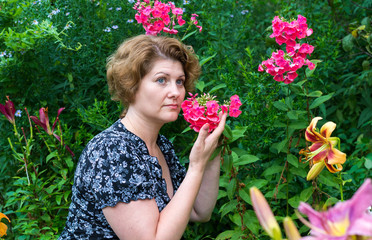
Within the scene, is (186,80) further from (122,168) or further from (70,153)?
(70,153)

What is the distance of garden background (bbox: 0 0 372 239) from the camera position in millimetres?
2080

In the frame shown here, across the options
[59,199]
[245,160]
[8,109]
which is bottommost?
[59,199]

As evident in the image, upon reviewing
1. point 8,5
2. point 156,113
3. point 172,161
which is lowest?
point 172,161

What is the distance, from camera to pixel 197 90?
2553 millimetres

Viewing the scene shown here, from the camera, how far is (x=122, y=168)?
1.60m

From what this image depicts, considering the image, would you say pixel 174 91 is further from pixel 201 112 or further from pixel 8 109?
pixel 8 109

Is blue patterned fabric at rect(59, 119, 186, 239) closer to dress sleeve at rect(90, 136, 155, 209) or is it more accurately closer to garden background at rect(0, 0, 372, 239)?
dress sleeve at rect(90, 136, 155, 209)

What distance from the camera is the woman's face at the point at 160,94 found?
68.1 inches

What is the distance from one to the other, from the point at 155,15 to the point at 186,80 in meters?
0.41

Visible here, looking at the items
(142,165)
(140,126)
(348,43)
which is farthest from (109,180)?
(348,43)

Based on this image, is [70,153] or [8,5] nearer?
[70,153]

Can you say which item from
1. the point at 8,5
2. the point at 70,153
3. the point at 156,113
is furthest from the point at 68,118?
the point at 156,113

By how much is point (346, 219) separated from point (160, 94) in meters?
1.33

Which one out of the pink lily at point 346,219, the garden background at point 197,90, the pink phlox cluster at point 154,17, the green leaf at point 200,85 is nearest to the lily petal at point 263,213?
the pink lily at point 346,219
